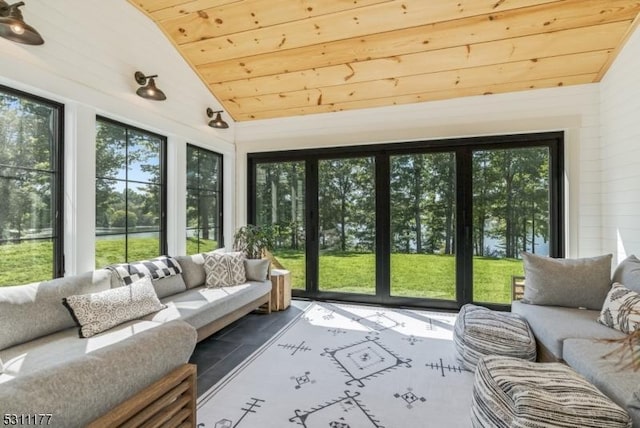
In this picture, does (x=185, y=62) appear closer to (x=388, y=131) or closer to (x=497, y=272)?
(x=388, y=131)

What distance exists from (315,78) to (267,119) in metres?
1.17

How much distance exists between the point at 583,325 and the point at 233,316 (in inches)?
116

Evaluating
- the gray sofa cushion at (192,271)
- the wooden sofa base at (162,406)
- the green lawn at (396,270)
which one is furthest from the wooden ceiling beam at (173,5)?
the wooden sofa base at (162,406)

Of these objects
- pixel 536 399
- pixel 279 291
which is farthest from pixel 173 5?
pixel 536 399

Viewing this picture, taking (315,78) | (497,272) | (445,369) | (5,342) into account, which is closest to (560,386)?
(445,369)

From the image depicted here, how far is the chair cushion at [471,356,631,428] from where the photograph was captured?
140 centimetres

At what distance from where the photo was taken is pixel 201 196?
178 inches

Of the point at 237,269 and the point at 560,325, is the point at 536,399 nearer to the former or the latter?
the point at 560,325

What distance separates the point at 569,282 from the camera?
288 centimetres

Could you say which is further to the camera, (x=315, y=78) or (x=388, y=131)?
(x=388, y=131)

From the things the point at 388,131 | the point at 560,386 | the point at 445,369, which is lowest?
the point at 445,369

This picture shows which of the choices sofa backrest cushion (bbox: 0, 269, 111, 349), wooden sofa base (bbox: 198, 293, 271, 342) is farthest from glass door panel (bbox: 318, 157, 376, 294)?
sofa backrest cushion (bbox: 0, 269, 111, 349)

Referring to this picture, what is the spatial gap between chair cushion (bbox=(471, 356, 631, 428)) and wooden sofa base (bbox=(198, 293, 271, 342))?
2.14 meters

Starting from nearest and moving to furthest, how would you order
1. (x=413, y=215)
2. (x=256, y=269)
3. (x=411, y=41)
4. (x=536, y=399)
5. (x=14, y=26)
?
1. (x=536, y=399)
2. (x=14, y=26)
3. (x=411, y=41)
4. (x=256, y=269)
5. (x=413, y=215)
